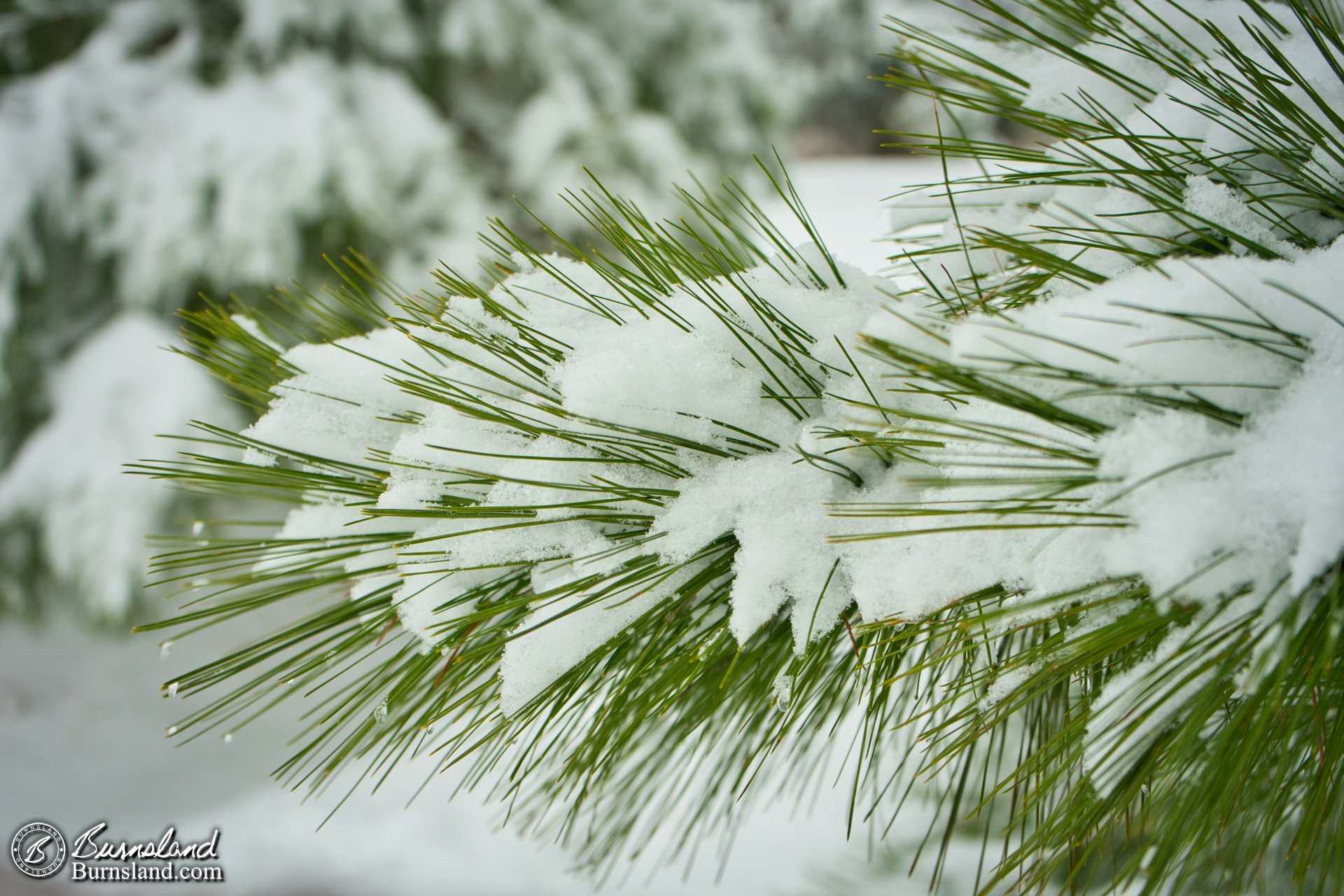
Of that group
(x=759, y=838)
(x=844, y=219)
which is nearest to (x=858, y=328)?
(x=759, y=838)

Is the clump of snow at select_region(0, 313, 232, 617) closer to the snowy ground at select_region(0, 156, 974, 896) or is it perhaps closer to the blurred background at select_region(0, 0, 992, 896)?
the blurred background at select_region(0, 0, 992, 896)

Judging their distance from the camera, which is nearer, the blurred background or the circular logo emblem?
the circular logo emblem

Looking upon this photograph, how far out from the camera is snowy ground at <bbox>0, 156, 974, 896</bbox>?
2410 mm

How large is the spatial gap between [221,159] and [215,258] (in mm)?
312

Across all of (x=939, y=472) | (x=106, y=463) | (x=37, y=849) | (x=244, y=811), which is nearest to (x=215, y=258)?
(x=106, y=463)

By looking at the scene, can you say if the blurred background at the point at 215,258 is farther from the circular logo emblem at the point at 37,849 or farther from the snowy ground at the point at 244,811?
the circular logo emblem at the point at 37,849

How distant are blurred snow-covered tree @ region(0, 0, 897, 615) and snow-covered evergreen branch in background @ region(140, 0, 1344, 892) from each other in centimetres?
229

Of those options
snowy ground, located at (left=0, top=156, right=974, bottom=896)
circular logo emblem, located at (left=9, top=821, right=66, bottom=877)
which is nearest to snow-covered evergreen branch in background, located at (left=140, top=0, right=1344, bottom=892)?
snowy ground, located at (left=0, top=156, right=974, bottom=896)

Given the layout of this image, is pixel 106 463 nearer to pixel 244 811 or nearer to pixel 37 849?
pixel 37 849

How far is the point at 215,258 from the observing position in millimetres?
2623

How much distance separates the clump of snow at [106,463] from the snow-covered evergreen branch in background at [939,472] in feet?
7.26

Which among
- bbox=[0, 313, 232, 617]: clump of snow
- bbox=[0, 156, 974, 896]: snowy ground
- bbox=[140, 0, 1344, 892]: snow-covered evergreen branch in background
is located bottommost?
bbox=[0, 156, 974, 896]: snowy ground

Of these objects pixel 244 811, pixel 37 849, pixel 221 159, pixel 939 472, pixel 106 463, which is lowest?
pixel 244 811

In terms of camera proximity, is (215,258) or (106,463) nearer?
(106,463)
